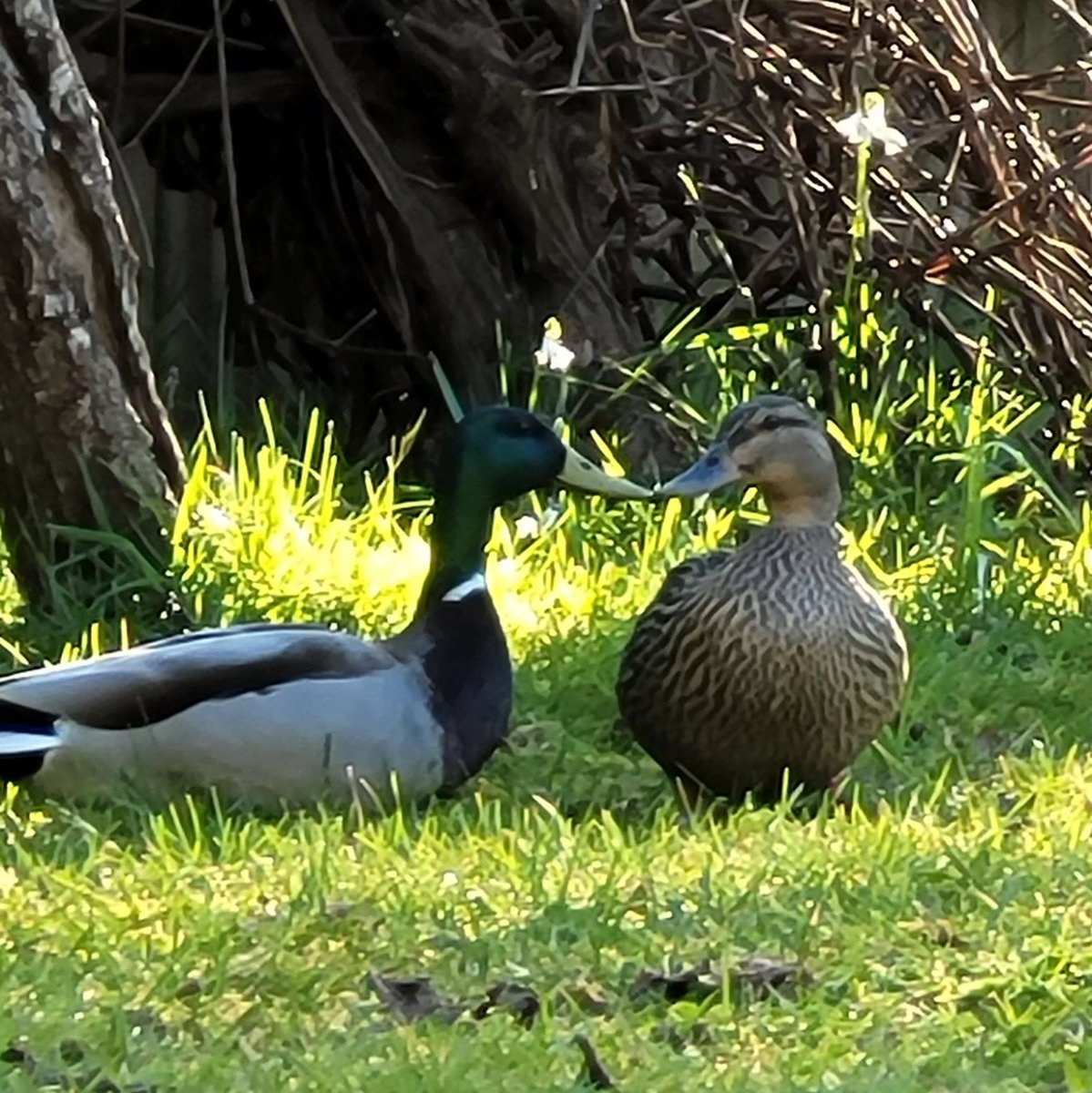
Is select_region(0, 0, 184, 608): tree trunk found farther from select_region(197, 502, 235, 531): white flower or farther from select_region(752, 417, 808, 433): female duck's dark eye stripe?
select_region(752, 417, 808, 433): female duck's dark eye stripe

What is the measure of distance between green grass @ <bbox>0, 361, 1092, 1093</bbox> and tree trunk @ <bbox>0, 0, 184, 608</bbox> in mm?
183

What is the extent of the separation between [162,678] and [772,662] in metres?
1.00

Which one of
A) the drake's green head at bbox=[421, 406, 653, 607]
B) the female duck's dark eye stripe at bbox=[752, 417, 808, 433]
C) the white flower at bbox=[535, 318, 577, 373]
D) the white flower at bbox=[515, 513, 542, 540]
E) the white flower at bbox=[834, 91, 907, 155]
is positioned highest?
the white flower at bbox=[834, 91, 907, 155]

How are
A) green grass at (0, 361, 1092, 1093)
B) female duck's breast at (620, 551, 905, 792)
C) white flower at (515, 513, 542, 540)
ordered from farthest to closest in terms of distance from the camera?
white flower at (515, 513, 542, 540)
female duck's breast at (620, 551, 905, 792)
green grass at (0, 361, 1092, 1093)

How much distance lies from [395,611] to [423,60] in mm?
1940

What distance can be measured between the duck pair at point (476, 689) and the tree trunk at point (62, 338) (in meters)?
0.86

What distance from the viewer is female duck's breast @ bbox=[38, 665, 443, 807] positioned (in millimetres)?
4320

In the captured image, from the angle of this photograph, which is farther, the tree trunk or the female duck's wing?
the tree trunk

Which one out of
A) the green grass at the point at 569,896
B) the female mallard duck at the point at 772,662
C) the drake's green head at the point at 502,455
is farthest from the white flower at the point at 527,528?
the female mallard duck at the point at 772,662

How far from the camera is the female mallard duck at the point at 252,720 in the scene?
4.32 m

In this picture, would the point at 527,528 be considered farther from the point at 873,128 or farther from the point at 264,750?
the point at 264,750

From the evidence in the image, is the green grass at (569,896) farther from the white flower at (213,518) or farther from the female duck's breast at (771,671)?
the female duck's breast at (771,671)

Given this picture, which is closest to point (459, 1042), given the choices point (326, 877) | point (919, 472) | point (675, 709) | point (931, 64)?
point (326, 877)

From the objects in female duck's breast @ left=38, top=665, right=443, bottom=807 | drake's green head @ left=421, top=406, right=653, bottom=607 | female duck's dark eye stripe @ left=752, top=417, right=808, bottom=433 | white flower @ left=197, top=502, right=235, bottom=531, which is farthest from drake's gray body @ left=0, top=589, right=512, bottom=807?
white flower @ left=197, top=502, right=235, bottom=531
